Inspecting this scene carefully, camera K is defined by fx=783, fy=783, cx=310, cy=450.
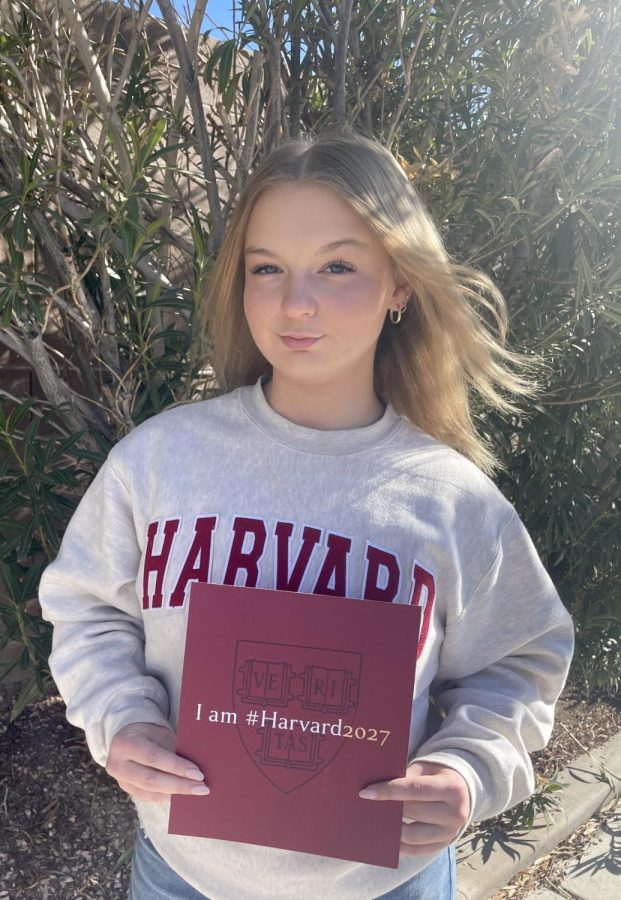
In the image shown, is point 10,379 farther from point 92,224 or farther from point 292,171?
point 292,171

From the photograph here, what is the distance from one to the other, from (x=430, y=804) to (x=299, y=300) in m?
0.73

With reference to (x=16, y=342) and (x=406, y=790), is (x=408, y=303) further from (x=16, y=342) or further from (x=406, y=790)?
(x=16, y=342)

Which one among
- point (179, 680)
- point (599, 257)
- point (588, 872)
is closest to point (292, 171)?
point (179, 680)

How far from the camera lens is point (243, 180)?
192 cm

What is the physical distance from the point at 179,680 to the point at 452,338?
0.76 meters

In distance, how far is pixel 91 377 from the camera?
2.09 metres

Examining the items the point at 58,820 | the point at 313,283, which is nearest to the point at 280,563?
the point at 313,283

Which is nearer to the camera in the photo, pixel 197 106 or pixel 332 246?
pixel 332 246

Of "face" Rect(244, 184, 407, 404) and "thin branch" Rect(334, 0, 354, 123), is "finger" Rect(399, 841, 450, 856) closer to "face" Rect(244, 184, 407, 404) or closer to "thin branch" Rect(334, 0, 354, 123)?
"face" Rect(244, 184, 407, 404)

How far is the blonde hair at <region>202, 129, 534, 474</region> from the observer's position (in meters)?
1.26

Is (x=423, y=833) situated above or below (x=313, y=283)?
A: below

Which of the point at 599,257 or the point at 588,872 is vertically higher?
the point at 599,257

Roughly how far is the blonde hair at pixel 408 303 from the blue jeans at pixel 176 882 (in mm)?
710

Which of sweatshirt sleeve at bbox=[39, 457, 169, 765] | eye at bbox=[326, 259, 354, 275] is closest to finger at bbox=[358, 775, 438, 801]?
sweatshirt sleeve at bbox=[39, 457, 169, 765]
